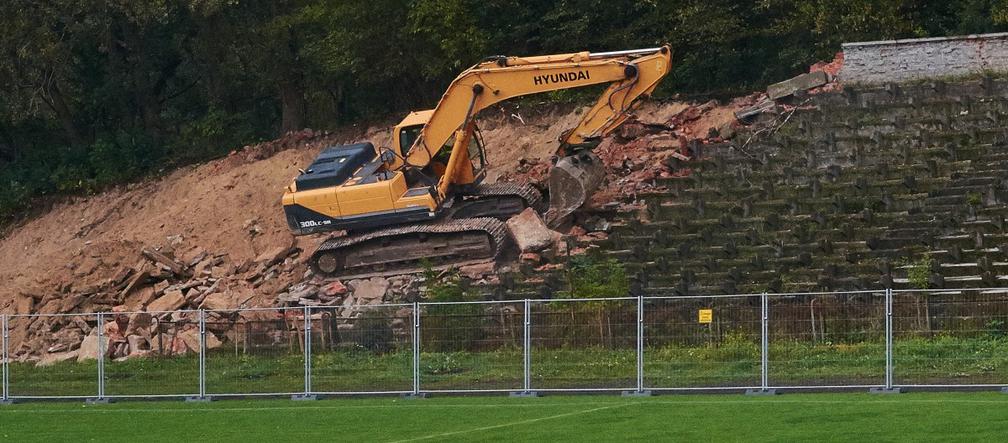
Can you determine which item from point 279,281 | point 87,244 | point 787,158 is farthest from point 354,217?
point 87,244

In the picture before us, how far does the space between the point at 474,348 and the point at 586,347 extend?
1716 millimetres

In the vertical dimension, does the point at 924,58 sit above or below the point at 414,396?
above

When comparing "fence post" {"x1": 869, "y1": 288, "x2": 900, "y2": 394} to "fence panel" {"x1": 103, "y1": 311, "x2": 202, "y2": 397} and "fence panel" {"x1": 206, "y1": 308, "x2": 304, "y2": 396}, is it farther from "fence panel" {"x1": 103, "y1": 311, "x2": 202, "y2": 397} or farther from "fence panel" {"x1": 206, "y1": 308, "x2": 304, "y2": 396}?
"fence panel" {"x1": 103, "y1": 311, "x2": 202, "y2": 397}

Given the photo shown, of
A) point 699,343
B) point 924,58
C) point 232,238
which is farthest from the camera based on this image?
point 232,238

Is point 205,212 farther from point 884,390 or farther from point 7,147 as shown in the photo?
point 884,390

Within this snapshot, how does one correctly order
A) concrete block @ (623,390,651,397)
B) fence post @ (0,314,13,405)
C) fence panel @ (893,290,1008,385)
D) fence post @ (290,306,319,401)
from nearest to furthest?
fence panel @ (893,290,1008,385) → concrete block @ (623,390,651,397) → fence post @ (290,306,319,401) → fence post @ (0,314,13,405)

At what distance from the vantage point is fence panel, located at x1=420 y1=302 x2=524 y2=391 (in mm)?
25797

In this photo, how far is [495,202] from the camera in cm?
3791

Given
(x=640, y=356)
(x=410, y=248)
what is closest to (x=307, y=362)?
(x=640, y=356)

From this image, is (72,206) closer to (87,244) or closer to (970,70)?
(87,244)

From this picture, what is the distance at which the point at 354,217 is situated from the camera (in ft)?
121

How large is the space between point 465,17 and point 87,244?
11.5 metres

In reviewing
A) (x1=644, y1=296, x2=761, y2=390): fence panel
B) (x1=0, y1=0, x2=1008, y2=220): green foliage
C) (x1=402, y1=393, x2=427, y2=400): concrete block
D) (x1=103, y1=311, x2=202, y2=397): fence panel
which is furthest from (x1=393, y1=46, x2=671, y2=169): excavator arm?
(x1=644, y1=296, x2=761, y2=390): fence panel

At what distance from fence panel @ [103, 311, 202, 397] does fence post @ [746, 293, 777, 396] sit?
333 inches
